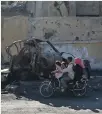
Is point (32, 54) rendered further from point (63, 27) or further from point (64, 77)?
point (63, 27)

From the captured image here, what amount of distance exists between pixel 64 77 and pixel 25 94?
73.0 inches

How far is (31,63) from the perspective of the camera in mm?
A: 15758

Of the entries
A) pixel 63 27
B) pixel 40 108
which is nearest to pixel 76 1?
pixel 63 27

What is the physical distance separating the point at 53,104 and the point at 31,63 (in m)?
4.12

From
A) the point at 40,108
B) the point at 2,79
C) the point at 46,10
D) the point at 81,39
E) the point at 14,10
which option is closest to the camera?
the point at 40,108

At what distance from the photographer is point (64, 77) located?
43.9 feet

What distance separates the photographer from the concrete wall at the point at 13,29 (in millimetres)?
22969

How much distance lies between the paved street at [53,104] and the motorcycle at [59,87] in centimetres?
22

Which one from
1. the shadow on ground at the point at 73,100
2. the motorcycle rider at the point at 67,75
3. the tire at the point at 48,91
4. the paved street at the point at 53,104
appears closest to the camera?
the paved street at the point at 53,104

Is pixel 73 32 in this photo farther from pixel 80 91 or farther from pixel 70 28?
pixel 80 91

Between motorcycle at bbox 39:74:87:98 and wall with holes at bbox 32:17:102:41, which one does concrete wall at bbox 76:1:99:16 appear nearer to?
wall with holes at bbox 32:17:102:41

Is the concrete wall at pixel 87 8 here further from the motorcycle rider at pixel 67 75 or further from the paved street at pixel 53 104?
the motorcycle rider at pixel 67 75

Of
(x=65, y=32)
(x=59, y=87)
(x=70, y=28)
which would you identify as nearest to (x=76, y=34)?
(x=70, y=28)

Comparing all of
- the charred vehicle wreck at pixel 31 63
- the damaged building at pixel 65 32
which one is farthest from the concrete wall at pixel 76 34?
the charred vehicle wreck at pixel 31 63
